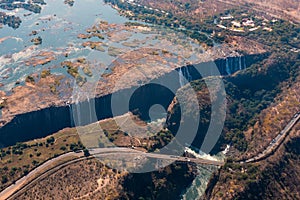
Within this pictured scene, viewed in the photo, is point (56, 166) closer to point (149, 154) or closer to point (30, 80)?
point (149, 154)

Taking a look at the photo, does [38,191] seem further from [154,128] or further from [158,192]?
[154,128]

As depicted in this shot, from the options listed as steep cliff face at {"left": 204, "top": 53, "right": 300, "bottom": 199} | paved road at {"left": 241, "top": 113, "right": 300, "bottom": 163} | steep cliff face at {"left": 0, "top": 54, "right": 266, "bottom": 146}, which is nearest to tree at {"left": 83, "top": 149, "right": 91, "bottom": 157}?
steep cliff face at {"left": 0, "top": 54, "right": 266, "bottom": 146}

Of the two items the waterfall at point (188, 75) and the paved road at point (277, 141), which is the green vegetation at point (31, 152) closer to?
the waterfall at point (188, 75)

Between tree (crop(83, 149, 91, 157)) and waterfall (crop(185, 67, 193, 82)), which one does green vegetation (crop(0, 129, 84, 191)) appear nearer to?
tree (crop(83, 149, 91, 157))

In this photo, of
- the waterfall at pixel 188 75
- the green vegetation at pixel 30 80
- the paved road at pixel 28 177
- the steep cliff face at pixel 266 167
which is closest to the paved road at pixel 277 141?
the steep cliff face at pixel 266 167

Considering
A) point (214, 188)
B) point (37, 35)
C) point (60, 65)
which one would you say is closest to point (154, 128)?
point (214, 188)

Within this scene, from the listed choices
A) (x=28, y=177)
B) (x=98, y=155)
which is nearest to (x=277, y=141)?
(x=98, y=155)
